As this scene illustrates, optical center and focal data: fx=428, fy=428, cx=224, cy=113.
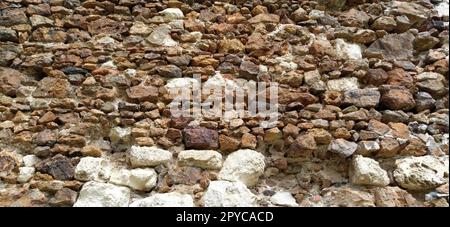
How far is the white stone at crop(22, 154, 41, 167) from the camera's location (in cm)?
261

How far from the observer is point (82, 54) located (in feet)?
9.89

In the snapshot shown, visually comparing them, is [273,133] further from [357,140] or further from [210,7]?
[210,7]

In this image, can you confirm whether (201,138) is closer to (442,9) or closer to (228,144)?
(228,144)

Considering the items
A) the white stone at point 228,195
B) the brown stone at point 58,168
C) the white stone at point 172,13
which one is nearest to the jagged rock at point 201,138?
the white stone at point 228,195

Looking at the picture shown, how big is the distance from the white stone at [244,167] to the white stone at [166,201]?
256 mm

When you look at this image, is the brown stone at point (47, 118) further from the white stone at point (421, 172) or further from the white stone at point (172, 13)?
the white stone at point (421, 172)

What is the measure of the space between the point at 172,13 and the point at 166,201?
4.82 feet

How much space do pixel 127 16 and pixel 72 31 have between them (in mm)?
414

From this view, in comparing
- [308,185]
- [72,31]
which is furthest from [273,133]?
[72,31]

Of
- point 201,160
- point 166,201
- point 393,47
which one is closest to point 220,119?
point 201,160

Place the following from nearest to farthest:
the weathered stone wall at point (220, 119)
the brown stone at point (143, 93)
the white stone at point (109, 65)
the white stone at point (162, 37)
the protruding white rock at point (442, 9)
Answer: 1. the weathered stone wall at point (220, 119)
2. the brown stone at point (143, 93)
3. the white stone at point (109, 65)
4. the white stone at point (162, 37)
5. the protruding white rock at point (442, 9)

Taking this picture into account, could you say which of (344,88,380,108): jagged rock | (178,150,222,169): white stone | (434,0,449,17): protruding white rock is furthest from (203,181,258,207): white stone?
(434,0,449,17): protruding white rock

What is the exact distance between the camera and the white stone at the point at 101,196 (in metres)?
2.47

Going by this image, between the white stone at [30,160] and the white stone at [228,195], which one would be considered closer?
the white stone at [228,195]
